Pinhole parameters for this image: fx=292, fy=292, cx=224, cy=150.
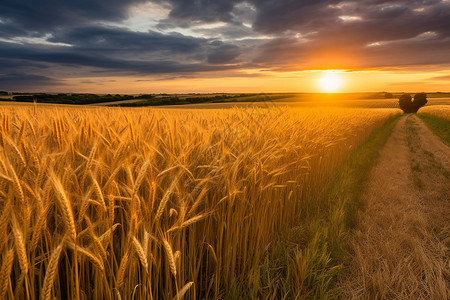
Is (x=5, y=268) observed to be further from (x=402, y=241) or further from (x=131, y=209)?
(x=402, y=241)

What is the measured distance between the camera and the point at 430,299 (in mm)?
2248

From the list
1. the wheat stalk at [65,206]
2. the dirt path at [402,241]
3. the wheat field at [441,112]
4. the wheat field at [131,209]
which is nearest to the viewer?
the wheat stalk at [65,206]

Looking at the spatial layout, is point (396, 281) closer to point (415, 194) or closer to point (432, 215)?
point (432, 215)

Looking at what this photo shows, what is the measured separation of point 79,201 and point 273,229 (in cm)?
185

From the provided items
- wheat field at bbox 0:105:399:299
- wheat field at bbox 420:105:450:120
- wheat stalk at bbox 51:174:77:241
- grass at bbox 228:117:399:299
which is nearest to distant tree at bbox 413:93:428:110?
wheat field at bbox 420:105:450:120

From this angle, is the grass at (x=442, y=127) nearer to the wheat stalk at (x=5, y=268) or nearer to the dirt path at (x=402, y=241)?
the dirt path at (x=402, y=241)

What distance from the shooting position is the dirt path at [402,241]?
2354 millimetres

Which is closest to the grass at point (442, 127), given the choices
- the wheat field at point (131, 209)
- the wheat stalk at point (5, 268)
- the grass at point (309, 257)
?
the grass at point (309, 257)

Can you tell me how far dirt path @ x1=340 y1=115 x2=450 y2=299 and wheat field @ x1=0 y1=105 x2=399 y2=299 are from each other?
78 centimetres

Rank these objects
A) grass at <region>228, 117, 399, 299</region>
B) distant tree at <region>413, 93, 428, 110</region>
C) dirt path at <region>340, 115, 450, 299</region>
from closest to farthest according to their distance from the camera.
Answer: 1. grass at <region>228, 117, 399, 299</region>
2. dirt path at <region>340, 115, 450, 299</region>
3. distant tree at <region>413, 93, 428, 110</region>

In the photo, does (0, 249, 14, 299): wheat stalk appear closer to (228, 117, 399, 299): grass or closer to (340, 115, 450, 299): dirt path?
(228, 117, 399, 299): grass

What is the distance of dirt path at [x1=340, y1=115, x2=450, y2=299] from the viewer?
2.35 metres

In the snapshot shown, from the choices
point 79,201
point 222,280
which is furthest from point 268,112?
point 79,201

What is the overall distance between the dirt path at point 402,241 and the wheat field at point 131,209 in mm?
778
